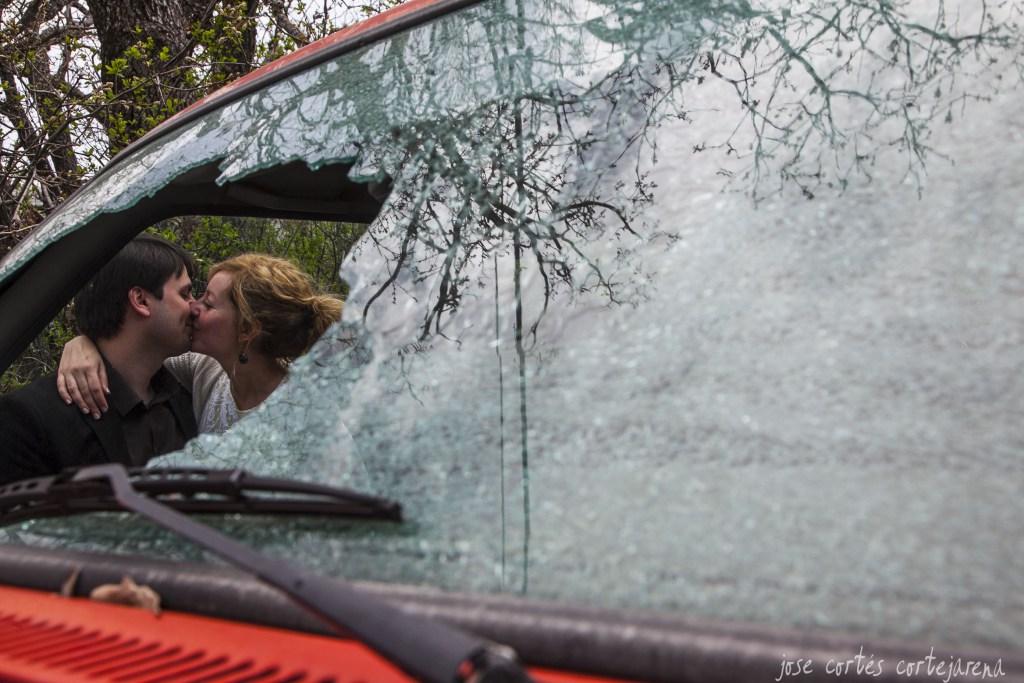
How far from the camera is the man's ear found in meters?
2.88

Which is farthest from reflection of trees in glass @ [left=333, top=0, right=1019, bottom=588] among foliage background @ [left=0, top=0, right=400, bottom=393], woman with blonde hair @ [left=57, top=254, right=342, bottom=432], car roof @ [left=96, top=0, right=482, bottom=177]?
foliage background @ [left=0, top=0, right=400, bottom=393]

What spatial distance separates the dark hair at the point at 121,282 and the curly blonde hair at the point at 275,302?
145 millimetres

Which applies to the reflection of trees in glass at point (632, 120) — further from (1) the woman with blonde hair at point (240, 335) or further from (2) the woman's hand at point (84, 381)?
(2) the woman's hand at point (84, 381)

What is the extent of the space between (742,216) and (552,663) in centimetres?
57

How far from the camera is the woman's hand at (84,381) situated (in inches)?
108

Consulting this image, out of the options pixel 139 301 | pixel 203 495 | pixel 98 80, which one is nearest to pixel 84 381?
pixel 139 301

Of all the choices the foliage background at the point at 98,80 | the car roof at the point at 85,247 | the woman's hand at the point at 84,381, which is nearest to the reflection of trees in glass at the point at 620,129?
the car roof at the point at 85,247

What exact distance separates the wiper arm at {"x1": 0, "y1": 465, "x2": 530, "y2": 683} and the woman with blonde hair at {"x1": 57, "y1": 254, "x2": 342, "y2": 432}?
4.51ft

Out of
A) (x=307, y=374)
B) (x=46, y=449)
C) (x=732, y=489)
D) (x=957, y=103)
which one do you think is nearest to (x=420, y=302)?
(x=307, y=374)

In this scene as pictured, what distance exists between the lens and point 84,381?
9.12 ft

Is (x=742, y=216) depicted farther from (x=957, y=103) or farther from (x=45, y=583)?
(x=45, y=583)

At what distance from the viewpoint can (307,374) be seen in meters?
1.55

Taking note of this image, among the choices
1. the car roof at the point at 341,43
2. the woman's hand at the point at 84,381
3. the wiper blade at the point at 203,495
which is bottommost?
the wiper blade at the point at 203,495

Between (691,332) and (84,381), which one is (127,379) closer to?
(84,381)
